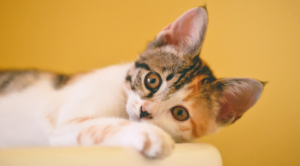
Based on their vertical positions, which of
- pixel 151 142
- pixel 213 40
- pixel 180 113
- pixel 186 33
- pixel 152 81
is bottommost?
pixel 151 142

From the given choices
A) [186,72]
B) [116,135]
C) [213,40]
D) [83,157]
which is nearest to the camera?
[83,157]

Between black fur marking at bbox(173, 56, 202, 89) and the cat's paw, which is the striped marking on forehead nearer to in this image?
black fur marking at bbox(173, 56, 202, 89)

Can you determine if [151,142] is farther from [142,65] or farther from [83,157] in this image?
[142,65]

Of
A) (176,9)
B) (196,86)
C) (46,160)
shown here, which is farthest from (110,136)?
(176,9)

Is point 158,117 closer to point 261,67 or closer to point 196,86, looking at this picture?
point 196,86

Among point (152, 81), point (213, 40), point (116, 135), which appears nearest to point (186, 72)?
point (152, 81)

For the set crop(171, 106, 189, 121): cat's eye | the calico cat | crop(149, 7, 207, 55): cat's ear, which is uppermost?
crop(149, 7, 207, 55): cat's ear

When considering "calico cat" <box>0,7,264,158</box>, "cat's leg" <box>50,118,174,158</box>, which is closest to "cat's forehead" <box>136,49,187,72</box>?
"calico cat" <box>0,7,264,158</box>
